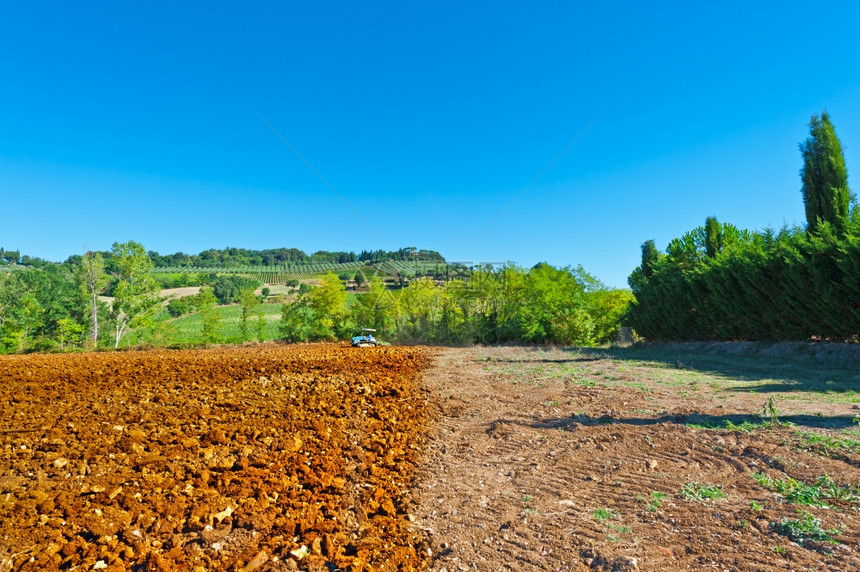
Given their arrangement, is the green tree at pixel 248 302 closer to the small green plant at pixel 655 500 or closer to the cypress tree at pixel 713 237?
the cypress tree at pixel 713 237

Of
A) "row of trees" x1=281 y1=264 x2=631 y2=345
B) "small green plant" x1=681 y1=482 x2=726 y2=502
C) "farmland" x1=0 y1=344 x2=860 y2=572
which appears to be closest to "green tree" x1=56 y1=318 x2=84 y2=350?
"row of trees" x1=281 y1=264 x2=631 y2=345

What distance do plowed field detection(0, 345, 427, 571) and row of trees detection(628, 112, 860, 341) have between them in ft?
41.5

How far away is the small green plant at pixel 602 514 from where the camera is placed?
10.4ft

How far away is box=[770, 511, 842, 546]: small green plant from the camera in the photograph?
2.66m

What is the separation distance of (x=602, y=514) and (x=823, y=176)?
770 inches

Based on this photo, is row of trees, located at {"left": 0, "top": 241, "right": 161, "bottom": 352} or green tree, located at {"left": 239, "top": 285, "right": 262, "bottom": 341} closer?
row of trees, located at {"left": 0, "top": 241, "right": 161, "bottom": 352}

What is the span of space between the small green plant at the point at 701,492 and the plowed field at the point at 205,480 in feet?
7.30

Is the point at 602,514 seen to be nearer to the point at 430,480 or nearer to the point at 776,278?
the point at 430,480

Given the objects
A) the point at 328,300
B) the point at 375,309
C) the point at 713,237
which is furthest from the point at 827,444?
the point at 375,309

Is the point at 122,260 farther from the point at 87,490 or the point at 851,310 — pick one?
the point at 851,310

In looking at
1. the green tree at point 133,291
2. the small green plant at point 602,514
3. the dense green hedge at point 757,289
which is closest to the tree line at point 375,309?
the green tree at point 133,291

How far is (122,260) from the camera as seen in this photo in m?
25.5

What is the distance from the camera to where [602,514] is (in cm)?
321

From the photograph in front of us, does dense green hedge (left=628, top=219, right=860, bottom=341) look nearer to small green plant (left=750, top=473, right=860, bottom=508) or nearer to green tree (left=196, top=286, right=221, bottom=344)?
small green plant (left=750, top=473, right=860, bottom=508)
